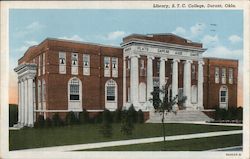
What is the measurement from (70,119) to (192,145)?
148cm

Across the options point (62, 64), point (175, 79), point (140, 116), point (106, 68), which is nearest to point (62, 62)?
point (62, 64)

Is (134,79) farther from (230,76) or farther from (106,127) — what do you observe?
(230,76)

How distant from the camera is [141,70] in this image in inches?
197

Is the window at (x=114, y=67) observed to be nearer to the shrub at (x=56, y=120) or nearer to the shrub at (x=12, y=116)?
the shrub at (x=56, y=120)

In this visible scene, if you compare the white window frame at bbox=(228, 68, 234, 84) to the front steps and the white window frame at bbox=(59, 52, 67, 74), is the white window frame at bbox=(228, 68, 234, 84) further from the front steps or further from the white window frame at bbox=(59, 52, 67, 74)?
the white window frame at bbox=(59, 52, 67, 74)

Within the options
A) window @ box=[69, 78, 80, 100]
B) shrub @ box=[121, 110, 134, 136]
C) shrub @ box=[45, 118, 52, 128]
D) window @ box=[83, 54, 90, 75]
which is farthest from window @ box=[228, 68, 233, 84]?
shrub @ box=[45, 118, 52, 128]

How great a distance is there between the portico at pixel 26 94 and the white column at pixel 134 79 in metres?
1.17

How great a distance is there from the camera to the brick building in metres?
4.79

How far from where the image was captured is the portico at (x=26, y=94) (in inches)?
186

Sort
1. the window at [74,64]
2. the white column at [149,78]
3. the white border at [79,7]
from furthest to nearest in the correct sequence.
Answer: the white column at [149,78], the window at [74,64], the white border at [79,7]

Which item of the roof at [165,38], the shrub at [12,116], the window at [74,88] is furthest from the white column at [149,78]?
the shrub at [12,116]

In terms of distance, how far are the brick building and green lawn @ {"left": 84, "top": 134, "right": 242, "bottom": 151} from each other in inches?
16.3

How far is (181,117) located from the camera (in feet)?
16.6

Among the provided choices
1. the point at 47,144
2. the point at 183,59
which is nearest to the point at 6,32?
the point at 47,144
